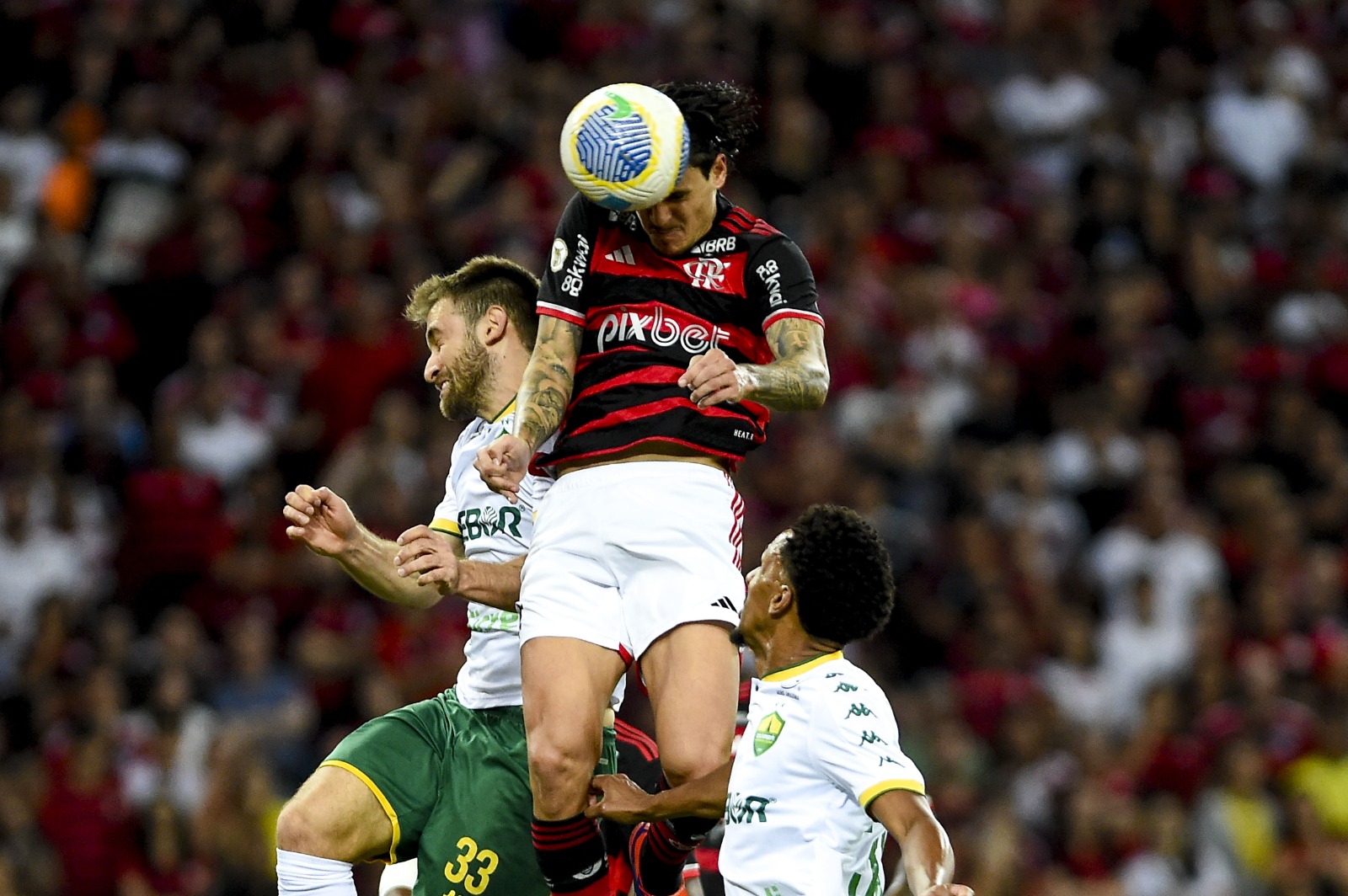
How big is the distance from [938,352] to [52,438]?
6.09 metres

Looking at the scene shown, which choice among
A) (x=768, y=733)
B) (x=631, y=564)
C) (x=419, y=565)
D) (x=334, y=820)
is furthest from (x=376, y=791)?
(x=768, y=733)

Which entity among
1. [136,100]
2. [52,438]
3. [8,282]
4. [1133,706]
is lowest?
[1133,706]

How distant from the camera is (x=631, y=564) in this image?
5340mm

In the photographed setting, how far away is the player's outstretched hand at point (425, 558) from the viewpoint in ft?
16.9

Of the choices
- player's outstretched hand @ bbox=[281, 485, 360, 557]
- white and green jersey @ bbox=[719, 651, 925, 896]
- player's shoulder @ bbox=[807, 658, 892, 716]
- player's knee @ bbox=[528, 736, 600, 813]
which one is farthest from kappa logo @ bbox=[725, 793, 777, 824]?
player's outstretched hand @ bbox=[281, 485, 360, 557]

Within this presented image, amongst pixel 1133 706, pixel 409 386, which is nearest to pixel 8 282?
pixel 409 386

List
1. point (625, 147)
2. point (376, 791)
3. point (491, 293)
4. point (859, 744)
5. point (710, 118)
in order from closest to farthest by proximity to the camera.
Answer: point (859, 744), point (625, 147), point (710, 118), point (376, 791), point (491, 293)

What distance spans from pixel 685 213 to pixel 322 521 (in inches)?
56.7

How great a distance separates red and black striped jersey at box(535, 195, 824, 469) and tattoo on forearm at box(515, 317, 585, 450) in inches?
1.9

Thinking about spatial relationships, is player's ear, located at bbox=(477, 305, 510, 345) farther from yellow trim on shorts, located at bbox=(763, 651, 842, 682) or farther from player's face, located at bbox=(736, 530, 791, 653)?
yellow trim on shorts, located at bbox=(763, 651, 842, 682)

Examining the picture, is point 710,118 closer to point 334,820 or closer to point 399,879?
point 334,820

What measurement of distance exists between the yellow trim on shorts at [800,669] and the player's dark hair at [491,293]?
1.57 metres

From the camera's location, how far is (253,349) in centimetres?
1227

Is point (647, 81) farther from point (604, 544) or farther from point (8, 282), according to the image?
point (604, 544)
